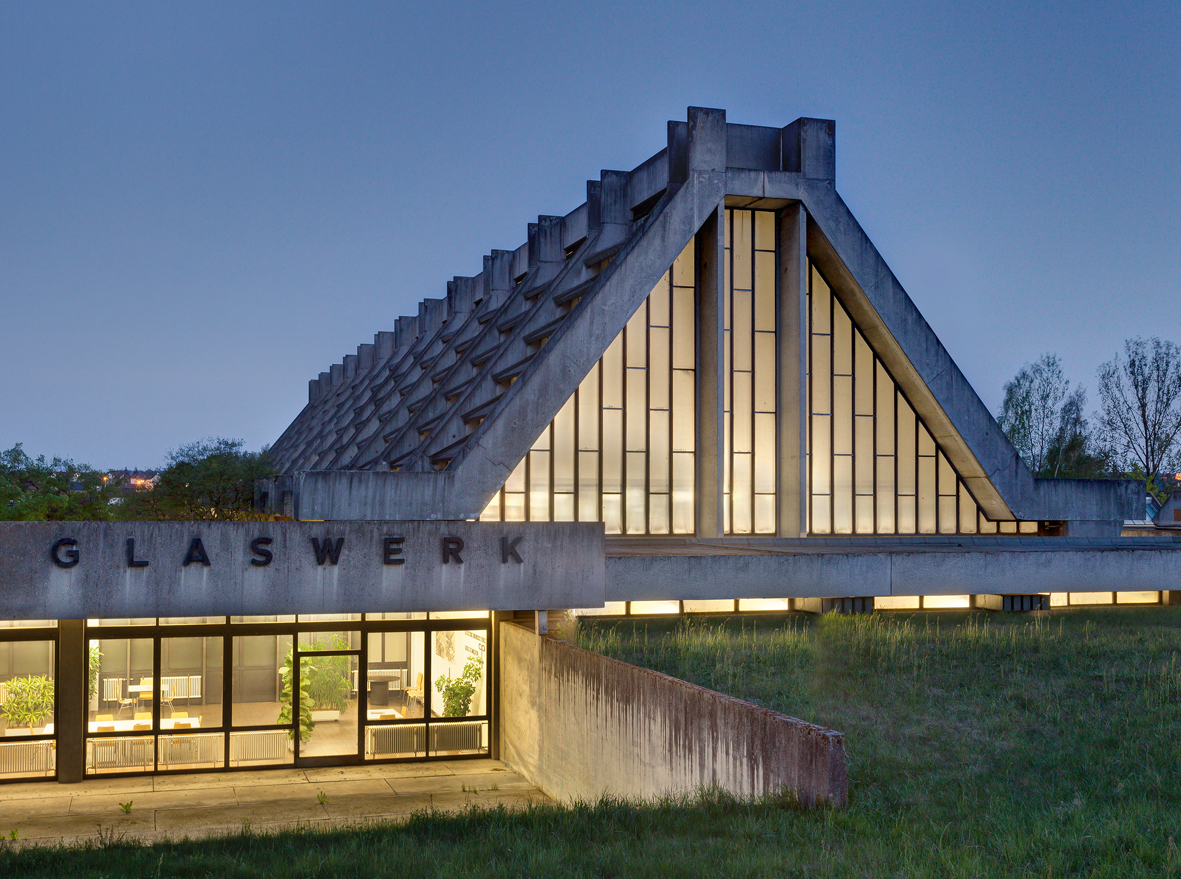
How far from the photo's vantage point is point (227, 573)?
15.8m

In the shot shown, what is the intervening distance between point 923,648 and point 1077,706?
4.05 m

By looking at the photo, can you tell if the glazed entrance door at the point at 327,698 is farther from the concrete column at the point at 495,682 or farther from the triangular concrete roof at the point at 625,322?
the triangular concrete roof at the point at 625,322

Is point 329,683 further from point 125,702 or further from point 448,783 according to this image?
point 125,702

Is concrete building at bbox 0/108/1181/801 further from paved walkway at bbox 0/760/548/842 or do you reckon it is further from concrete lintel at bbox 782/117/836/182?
paved walkway at bbox 0/760/548/842

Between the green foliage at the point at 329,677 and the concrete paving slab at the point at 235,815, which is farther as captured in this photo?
the green foliage at the point at 329,677

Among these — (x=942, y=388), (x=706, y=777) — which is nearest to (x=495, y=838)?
(x=706, y=777)

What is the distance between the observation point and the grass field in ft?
26.0

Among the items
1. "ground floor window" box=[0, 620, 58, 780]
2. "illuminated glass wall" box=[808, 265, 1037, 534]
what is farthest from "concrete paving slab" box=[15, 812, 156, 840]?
"illuminated glass wall" box=[808, 265, 1037, 534]

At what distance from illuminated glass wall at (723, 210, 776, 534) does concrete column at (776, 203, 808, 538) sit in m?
0.26

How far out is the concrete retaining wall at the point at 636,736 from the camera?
10.0m

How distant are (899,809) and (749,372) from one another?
20460 mm

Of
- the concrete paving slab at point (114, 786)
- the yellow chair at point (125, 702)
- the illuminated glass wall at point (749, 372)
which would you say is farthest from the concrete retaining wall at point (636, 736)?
the illuminated glass wall at point (749, 372)

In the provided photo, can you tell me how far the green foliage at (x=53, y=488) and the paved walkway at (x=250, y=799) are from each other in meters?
24.1

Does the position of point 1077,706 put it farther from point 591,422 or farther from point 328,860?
point 591,422
